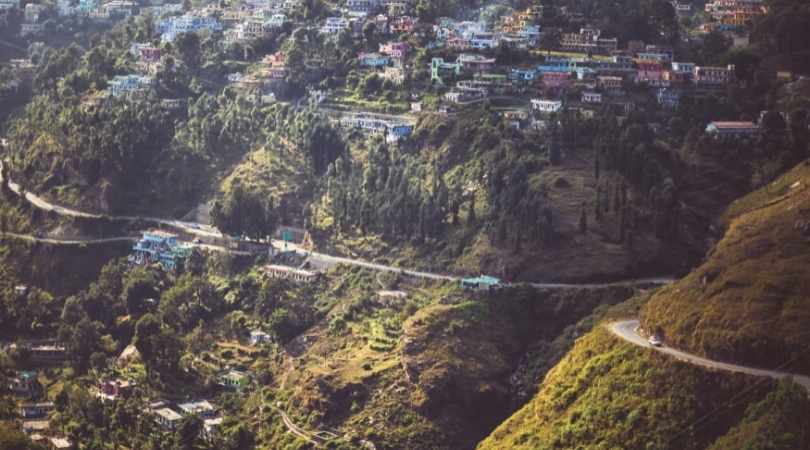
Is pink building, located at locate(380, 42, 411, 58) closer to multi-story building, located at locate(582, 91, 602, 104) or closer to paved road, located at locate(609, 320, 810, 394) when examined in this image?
multi-story building, located at locate(582, 91, 602, 104)

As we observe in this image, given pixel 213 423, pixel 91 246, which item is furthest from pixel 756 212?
pixel 91 246

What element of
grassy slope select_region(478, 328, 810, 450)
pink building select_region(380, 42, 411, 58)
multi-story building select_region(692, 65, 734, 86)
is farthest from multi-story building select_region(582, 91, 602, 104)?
grassy slope select_region(478, 328, 810, 450)

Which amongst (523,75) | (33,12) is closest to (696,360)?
(523,75)

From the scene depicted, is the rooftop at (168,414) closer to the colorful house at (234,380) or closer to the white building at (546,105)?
the colorful house at (234,380)

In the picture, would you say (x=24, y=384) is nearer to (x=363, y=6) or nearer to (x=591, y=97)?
(x=591, y=97)

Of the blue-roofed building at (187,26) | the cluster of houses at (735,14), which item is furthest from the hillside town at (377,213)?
the blue-roofed building at (187,26)

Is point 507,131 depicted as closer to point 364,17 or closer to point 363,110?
point 363,110
